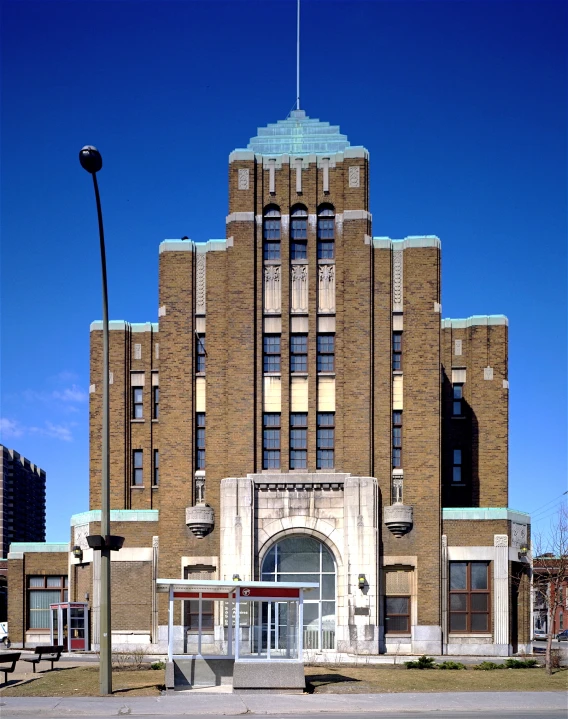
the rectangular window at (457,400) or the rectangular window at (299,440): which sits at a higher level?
the rectangular window at (457,400)

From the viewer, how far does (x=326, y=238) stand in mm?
46375

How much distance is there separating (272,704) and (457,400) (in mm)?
30110

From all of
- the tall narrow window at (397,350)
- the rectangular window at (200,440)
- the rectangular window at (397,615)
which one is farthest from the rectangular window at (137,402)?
the rectangular window at (397,615)

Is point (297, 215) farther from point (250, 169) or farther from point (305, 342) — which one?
point (305, 342)

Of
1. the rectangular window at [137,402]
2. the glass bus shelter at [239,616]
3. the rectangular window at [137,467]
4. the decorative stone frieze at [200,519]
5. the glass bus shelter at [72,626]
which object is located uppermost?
the rectangular window at [137,402]

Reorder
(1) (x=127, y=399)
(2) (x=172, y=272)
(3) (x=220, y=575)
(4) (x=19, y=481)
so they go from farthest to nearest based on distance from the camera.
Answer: (4) (x=19, y=481) < (1) (x=127, y=399) < (2) (x=172, y=272) < (3) (x=220, y=575)

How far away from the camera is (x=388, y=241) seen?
46.0m

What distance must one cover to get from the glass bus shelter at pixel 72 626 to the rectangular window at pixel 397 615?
13562 millimetres

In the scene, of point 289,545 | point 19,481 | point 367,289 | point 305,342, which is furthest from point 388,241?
point 19,481

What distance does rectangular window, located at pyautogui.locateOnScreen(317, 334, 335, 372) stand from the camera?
45469mm

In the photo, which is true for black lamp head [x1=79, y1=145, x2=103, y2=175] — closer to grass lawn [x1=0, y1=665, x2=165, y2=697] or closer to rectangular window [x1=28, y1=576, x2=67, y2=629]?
grass lawn [x1=0, y1=665, x2=165, y2=697]

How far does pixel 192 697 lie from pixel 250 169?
87.0 feet

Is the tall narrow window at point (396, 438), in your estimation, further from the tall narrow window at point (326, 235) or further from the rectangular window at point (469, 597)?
the tall narrow window at point (326, 235)

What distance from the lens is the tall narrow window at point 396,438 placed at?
4516 centimetres
